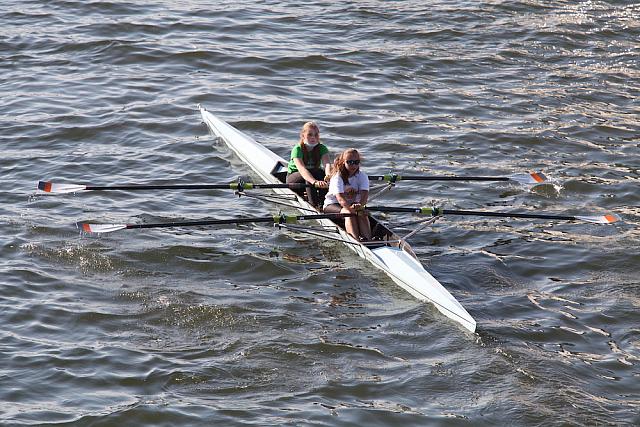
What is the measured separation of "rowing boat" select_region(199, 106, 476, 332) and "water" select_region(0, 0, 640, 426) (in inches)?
7.7

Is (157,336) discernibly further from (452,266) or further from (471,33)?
(471,33)

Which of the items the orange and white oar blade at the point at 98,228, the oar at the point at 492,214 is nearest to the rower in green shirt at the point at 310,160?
the oar at the point at 492,214

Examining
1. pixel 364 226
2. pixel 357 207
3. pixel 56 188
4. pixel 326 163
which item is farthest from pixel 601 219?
pixel 56 188

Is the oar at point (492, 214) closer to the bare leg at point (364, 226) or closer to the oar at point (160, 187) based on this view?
the bare leg at point (364, 226)

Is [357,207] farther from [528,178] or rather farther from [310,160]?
[528,178]

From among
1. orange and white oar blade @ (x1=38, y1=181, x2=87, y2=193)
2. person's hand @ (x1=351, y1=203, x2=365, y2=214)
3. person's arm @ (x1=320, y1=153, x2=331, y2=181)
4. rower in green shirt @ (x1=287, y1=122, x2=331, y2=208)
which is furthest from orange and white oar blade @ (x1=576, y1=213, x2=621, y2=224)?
orange and white oar blade @ (x1=38, y1=181, x2=87, y2=193)

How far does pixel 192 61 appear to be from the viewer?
22391mm

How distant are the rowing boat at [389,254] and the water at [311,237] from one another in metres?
0.20

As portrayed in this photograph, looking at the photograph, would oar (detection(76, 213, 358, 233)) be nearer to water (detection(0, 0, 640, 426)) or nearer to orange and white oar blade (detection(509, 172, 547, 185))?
water (detection(0, 0, 640, 426))

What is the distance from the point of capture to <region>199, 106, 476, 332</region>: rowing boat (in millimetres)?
11531

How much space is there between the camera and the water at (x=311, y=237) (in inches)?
395

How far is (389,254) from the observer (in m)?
12.7

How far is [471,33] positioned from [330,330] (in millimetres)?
14648

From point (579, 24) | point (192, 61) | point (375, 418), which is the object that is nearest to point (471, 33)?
point (579, 24)
